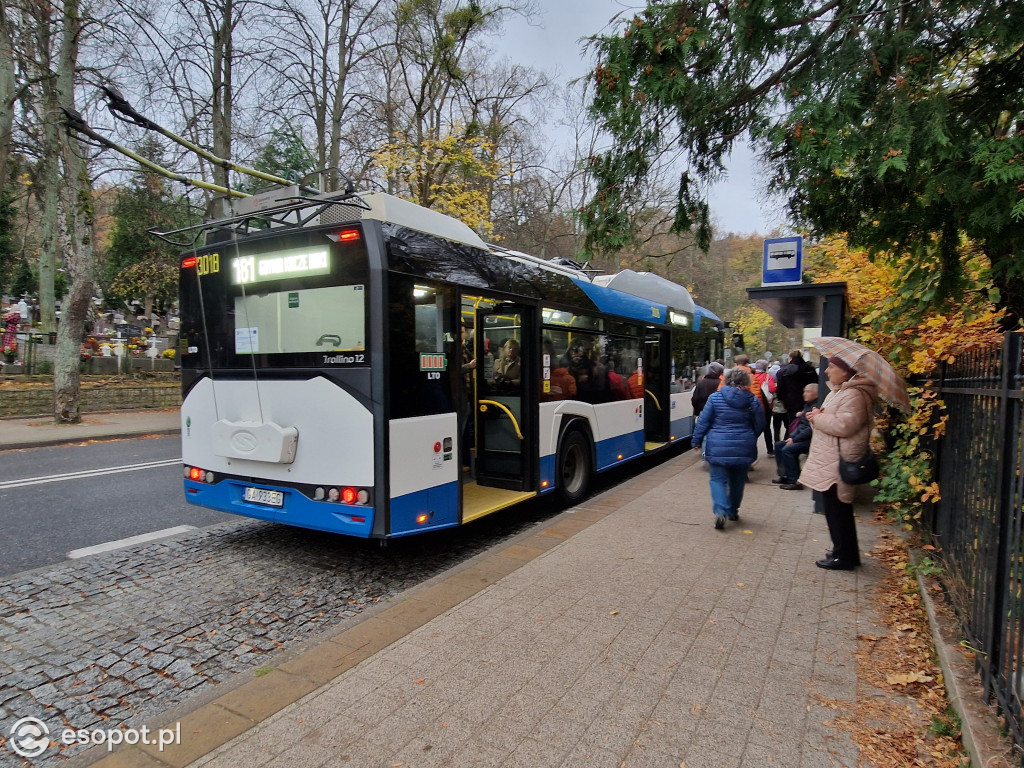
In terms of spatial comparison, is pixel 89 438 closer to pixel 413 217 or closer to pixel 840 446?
pixel 413 217

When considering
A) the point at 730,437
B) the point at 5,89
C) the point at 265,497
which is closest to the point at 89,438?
the point at 5,89

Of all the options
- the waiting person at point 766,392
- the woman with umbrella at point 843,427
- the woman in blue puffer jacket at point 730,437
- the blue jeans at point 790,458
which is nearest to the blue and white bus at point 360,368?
the woman in blue puffer jacket at point 730,437

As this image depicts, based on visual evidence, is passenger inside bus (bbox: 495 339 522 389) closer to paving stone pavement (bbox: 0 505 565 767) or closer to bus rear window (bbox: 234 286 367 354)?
paving stone pavement (bbox: 0 505 565 767)

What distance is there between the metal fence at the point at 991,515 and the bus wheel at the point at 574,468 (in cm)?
389

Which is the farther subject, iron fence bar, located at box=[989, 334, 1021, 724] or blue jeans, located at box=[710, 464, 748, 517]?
blue jeans, located at box=[710, 464, 748, 517]

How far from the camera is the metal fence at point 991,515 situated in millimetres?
2561

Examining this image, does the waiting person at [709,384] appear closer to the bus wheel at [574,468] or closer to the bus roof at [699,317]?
the bus roof at [699,317]

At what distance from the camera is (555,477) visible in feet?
22.9

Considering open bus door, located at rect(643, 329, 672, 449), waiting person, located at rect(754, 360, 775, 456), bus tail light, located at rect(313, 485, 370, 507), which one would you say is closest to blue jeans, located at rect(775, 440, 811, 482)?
waiting person, located at rect(754, 360, 775, 456)

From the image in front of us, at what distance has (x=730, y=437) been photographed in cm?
596

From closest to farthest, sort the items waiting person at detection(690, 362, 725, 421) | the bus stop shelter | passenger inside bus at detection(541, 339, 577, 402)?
the bus stop shelter < passenger inside bus at detection(541, 339, 577, 402) < waiting person at detection(690, 362, 725, 421)

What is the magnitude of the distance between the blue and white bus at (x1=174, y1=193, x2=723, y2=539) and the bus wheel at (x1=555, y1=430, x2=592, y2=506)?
28 cm

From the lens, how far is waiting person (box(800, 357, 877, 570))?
15.3ft

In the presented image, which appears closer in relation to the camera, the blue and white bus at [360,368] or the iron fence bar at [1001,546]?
the iron fence bar at [1001,546]
